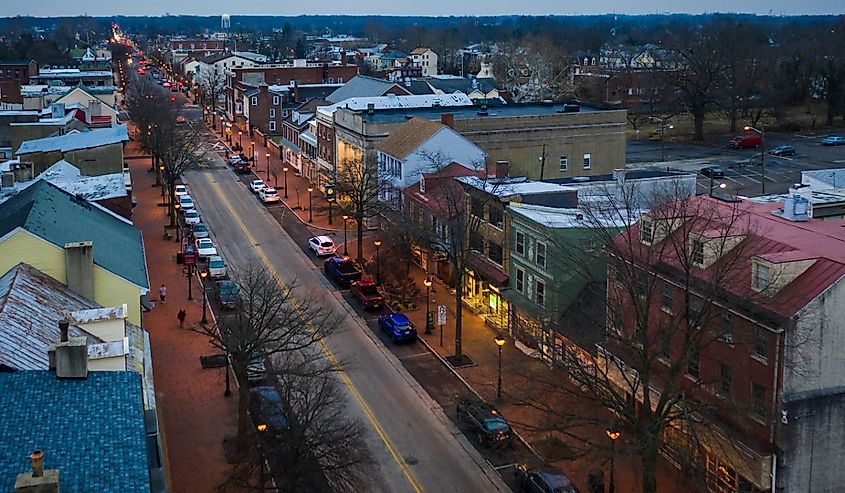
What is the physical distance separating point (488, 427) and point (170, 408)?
41.0 ft

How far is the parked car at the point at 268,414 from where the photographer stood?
2802 centimetres

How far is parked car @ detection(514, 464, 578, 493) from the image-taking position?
26.6 m

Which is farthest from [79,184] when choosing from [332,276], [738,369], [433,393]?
[738,369]

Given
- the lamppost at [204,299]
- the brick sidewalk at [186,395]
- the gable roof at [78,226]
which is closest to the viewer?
the brick sidewalk at [186,395]

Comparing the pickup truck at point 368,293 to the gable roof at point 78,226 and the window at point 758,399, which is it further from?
the window at point 758,399

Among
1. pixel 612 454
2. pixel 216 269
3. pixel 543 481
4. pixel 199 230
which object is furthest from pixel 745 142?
pixel 612 454

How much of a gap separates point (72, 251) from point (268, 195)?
143 feet

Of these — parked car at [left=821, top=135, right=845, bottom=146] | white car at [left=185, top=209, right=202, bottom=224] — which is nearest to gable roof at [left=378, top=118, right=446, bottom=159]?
white car at [left=185, top=209, right=202, bottom=224]

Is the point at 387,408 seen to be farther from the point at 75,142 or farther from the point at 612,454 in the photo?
the point at 75,142

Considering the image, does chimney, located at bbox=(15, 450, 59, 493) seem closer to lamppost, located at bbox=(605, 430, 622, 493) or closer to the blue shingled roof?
the blue shingled roof

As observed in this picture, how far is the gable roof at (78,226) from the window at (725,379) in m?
20.3

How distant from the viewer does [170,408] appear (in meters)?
33.9

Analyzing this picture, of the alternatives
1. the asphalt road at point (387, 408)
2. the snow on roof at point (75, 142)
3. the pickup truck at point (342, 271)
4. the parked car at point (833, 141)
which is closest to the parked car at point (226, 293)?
the asphalt road at point (387, 408)

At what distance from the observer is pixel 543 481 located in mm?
26859
